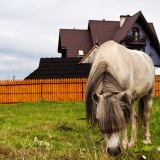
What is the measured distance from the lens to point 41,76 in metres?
31.4

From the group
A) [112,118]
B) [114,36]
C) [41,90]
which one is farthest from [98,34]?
[112,118]

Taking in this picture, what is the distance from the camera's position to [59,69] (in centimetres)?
3234

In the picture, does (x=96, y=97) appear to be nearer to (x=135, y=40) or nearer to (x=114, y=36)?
(x=135, y=40)

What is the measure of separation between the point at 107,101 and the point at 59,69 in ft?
87.1

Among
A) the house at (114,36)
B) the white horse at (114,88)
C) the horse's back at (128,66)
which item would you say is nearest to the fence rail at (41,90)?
→ the horse's back at (128,66)

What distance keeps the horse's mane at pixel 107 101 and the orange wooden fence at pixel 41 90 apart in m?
19.5

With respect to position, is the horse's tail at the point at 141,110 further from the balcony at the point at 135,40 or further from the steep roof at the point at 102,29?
the balcony at the point at 135,40

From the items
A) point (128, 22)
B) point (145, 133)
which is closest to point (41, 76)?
point (128, 22)

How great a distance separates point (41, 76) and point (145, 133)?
22.7m

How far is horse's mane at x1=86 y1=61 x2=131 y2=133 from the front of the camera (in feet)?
18.7

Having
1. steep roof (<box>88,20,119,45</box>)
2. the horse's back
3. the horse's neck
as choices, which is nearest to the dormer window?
steep roof (<box>88,20,119,45</box>)

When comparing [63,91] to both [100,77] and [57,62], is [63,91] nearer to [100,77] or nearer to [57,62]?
[57,62]

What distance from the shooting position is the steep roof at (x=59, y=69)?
3130 centimetres

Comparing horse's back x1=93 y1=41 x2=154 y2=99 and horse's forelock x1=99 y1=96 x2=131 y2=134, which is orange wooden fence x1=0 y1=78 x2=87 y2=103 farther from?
horse's forelock x1=99 y1=96 x2=131 y2=134
